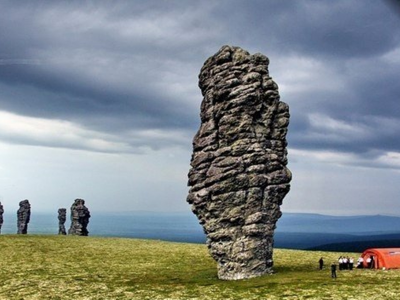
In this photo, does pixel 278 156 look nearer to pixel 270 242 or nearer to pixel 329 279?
pixel 270 242

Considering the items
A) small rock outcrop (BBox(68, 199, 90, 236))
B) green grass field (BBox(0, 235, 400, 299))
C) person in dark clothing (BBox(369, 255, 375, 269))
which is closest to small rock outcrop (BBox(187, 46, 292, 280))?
green grass field (BBox(0, 235, 400, 299))

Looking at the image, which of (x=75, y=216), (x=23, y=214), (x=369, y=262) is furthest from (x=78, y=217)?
(x=369, y=262)

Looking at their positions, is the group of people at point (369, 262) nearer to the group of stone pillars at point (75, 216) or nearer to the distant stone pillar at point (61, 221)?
the group of stone pillars at point (75, 216)

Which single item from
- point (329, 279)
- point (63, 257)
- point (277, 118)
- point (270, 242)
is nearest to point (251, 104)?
point (277, 118)

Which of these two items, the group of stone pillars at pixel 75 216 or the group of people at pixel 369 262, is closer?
the group of people at pixel 369 262

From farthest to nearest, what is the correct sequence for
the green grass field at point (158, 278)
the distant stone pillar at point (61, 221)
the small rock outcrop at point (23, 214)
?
the distant stone pillar at point (61, 221)
the small rock outcrop at point (23, 214)
the green grass field at point (158, 278)

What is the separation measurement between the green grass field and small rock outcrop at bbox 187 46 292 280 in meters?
4.67

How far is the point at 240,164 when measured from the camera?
2466 inches

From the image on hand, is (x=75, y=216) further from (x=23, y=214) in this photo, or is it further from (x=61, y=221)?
(x=23, y=214)

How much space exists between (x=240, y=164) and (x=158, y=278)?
20899 mm

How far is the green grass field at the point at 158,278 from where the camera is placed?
162ft

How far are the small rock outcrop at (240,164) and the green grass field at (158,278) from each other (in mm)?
4666

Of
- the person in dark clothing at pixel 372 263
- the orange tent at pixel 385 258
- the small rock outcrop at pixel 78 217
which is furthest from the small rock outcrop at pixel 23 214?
the orange tent at pixel 385 258

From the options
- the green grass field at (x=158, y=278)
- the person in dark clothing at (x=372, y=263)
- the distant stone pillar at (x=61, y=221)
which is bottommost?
the green grass field at (x=158, y=278)
